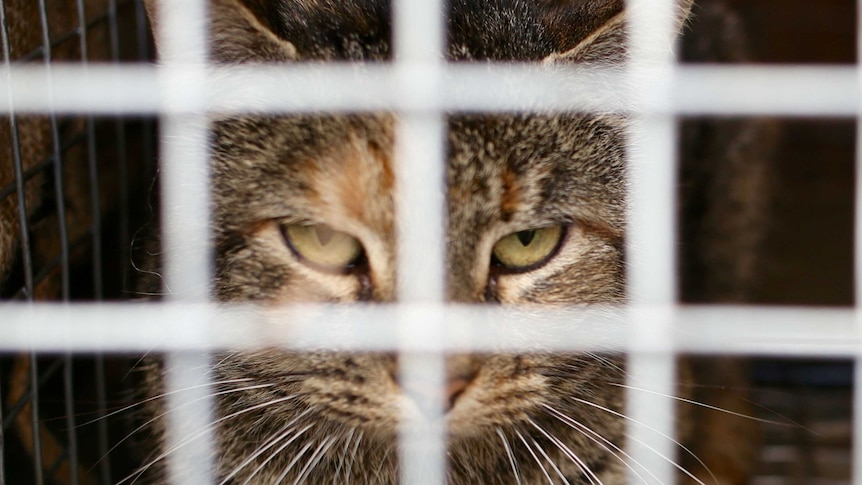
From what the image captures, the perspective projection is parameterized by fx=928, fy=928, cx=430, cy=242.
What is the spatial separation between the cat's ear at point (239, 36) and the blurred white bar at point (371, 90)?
17 millimetres

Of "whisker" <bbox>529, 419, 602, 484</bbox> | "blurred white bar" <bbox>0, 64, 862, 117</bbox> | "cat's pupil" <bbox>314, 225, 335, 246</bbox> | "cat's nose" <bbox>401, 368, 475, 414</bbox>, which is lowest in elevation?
"whisker" <bbox>529, 419, 602, 484</bbox>

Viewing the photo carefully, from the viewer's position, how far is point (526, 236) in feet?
3.43

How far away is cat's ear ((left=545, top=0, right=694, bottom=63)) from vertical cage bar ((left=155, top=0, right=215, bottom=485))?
0.39m

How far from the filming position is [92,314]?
976 millimetres

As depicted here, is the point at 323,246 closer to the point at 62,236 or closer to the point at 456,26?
the point at 456,26

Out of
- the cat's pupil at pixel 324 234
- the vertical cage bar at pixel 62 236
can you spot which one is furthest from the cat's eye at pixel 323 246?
the vertical cage bar at pixel 62 236

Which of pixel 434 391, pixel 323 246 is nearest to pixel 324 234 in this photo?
pixel 323 246

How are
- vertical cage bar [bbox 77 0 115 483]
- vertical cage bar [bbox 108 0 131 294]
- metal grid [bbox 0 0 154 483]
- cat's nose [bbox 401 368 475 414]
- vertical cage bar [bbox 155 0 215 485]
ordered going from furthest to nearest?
vertical cage bar [bbox 108 0 131 294]
vertical cage bar [bbox 77 0 115 483]
metal grid [bbox 0 0 154 483]
vertical cage bar [bbox 155 0 215 485]
cat's nose [bbox 401 368 475 414]

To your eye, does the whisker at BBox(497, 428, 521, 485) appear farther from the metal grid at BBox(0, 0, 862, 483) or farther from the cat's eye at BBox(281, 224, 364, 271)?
the cat's eye at BBox(281, 224, 364, 271)

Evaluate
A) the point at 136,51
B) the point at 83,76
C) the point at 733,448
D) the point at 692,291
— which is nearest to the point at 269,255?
the point at 83,76

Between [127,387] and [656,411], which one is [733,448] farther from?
[127,387]

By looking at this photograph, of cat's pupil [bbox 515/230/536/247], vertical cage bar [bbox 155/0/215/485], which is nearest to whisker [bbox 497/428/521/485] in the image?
cat's pupil [bbox 515/230/536/247]

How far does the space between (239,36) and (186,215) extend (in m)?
0.21

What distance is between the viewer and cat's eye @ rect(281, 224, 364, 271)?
986 mm
